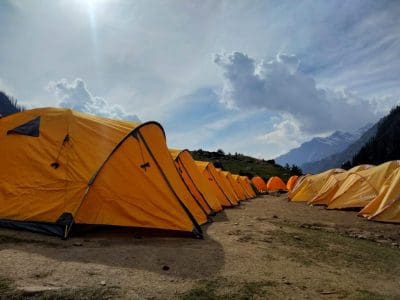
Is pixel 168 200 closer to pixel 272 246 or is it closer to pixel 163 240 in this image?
pixel 163 240

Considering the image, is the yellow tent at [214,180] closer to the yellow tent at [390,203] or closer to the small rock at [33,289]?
the yellow tent at [390,203]

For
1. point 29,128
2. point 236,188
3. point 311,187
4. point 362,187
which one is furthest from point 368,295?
point 236,188

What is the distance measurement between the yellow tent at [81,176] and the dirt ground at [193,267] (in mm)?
563

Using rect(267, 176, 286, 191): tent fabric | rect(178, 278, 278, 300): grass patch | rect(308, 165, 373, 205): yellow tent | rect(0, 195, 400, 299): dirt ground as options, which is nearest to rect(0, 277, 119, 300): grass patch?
rect(0, 195, 400, 299): dirt ground

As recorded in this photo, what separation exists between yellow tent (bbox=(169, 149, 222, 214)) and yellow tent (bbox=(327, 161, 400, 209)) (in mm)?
8948

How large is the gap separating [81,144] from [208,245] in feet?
16.6

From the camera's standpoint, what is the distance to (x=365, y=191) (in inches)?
918

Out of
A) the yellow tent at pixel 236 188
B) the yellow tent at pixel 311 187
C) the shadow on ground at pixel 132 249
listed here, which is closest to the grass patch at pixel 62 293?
the shadow on ground at pixel 132 249

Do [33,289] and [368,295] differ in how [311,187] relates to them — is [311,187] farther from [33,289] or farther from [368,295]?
[33,289]

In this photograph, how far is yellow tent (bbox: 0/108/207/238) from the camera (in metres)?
11.1

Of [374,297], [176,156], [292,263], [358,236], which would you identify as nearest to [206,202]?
[176,156]

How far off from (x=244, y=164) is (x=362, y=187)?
99.7m

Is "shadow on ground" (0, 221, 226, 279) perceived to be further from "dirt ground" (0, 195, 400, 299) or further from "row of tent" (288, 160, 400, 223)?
"row of tent" (288, 160, 400, 223)

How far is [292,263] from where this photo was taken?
30.8 feet
